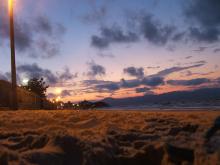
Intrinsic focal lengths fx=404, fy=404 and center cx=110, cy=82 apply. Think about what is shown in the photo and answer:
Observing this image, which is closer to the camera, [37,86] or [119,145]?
[119,145]

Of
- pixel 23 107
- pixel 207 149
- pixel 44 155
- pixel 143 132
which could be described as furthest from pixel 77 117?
pixel 23 107

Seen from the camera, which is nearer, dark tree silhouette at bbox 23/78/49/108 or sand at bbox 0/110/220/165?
sand at bbox 0/110/220/165

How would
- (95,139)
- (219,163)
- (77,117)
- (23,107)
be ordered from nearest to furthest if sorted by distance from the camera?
1. (219,163)
2. (95,139)
3. (77,117)
4. (23,107)

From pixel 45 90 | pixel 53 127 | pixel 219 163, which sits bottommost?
pixel 219 163

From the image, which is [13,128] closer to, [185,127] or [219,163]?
[185,127]

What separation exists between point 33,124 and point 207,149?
359cm

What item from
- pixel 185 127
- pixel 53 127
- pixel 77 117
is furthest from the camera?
pixel 77 117

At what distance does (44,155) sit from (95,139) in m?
1.00

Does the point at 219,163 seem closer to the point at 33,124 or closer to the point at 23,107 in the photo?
the point at 33,124

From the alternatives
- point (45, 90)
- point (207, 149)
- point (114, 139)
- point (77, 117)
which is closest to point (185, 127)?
point (114, 139)

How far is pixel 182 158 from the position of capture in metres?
4.51

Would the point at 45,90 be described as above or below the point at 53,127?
above

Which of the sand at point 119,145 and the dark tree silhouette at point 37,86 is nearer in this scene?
the sand at point 119,145

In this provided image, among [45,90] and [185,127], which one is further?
[45,90]
